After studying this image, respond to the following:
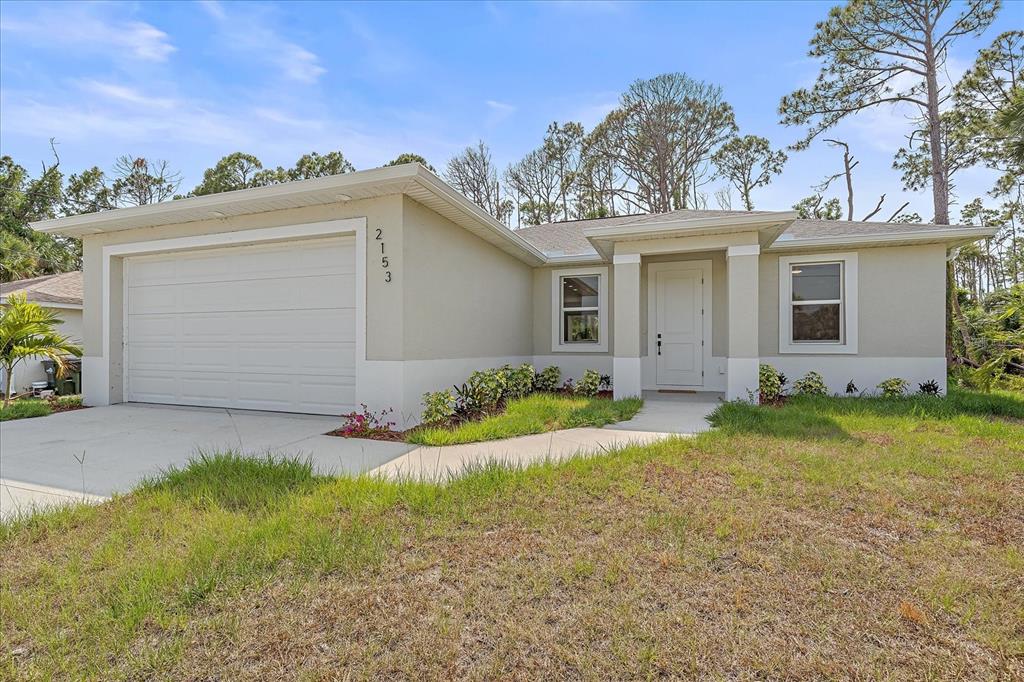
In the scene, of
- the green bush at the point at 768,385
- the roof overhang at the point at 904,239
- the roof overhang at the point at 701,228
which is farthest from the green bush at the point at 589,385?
the roof overhang at the point at 904,239

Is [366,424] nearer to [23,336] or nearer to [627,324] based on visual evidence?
[627,324]

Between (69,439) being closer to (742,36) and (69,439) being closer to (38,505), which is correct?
(38,505)

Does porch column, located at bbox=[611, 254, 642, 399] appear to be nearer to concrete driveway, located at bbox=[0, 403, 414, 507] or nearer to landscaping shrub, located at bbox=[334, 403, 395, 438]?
landscaping shrub, located at bbox=[334, 403, 395, 438]

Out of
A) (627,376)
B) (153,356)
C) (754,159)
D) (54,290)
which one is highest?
(754,159)

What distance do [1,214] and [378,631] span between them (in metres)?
25.6

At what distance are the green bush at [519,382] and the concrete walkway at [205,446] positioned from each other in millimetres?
2351

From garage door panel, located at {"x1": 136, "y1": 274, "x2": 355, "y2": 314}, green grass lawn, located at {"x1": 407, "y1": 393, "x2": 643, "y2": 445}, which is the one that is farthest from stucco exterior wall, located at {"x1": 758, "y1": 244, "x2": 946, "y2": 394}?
garage door panel, located at {"x1": 136, "y1": 274, "x2": 355, "y2": 314}

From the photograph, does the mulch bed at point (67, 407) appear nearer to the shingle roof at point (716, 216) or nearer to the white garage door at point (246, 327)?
the white garage door at point (246, 327)

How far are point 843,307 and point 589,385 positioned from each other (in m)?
4.75

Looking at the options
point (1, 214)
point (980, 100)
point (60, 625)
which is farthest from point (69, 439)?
point (980, 100)

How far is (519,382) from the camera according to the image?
866cm

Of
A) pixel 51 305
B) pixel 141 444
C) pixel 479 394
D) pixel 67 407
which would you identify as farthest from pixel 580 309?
pixel 51 305

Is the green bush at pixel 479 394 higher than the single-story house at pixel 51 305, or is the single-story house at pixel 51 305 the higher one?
the single-story house at pixel 51 305

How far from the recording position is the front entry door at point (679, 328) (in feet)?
30.6
